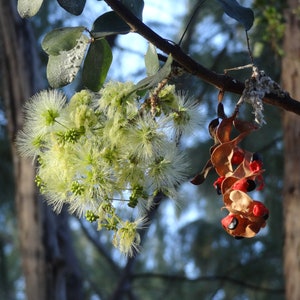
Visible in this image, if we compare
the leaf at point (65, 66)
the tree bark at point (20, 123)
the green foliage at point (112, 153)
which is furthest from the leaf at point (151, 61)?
the tree bark at point (20, 123)

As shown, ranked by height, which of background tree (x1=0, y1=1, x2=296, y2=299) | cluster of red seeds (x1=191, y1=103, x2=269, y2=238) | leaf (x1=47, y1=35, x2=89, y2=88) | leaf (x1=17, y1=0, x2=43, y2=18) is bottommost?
background tree (x1=0, y1=1, x2=296, y2=299)

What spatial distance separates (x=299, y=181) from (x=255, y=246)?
2.11 metres

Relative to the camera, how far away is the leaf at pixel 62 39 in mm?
1187

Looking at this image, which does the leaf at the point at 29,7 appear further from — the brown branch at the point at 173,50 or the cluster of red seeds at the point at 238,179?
the cluster of red seeds at the point at 238,179

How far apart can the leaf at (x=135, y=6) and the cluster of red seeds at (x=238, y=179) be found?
20 centimetres

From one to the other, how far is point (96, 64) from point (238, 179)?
0.30m

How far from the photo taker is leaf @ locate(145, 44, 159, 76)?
Answer: 3.75 feet

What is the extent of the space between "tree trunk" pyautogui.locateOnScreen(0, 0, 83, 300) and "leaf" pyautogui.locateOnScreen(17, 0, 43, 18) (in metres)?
1.85

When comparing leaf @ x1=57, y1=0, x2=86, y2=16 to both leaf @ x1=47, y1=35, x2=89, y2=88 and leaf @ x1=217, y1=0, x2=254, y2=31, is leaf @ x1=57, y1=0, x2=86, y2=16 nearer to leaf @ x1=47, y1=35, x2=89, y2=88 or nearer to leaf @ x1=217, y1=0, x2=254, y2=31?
leaf @ x1=47, y1=35, x2=89, y2=88

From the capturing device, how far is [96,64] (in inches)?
47.6

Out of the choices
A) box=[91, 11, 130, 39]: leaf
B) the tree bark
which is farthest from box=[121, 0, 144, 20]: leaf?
the tree bark

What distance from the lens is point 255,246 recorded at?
511 cm

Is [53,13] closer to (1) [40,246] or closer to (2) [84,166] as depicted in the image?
(1) [40,246]

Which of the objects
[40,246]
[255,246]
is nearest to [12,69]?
[40,246]
